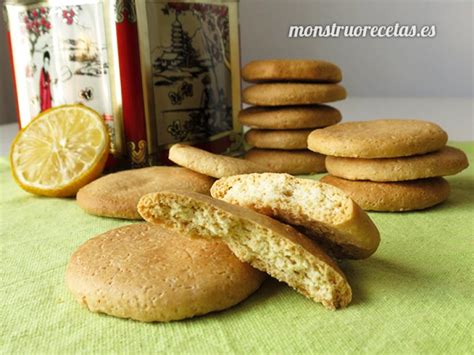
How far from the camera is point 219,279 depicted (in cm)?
89

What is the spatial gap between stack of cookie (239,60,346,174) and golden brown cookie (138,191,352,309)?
88 centimetres

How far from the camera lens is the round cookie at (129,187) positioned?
1403mm

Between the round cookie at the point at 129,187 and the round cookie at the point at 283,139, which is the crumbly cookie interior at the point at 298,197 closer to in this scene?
the round cookie at the point at 129,187

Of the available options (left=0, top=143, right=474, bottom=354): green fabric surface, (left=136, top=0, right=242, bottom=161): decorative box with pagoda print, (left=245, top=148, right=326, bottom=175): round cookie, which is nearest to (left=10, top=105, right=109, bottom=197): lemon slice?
(left=136, top=0, right=242, bottom=161): decorative box with pagoda print

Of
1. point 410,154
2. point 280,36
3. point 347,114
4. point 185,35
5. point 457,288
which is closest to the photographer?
point 457,288

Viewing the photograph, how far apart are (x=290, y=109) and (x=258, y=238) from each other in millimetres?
1026

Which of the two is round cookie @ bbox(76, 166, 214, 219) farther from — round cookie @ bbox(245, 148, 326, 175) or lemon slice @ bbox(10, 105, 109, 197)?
round cookie @ bbox(245, 148, 326, 175)

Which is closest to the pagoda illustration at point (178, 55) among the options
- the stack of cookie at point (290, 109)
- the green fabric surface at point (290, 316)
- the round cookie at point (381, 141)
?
the stack of cookie at point (290, 109)

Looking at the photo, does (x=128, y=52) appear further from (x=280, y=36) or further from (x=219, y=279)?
(x=280, y=36)

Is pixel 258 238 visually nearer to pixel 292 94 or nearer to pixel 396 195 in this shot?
pixel 396 195

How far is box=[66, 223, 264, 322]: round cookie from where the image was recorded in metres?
0.85

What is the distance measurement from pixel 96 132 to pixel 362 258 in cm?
99

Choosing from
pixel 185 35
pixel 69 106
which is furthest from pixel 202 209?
pixel 185 35

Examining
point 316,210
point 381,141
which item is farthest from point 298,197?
point 381,141
